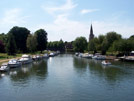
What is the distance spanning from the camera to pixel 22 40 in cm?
12056

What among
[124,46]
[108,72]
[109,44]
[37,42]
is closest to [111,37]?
[109,44]

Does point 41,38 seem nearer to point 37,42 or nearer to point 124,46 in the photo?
point 37,42

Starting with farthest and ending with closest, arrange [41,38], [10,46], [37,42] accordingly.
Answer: [41,38], [37,42], [10,46]

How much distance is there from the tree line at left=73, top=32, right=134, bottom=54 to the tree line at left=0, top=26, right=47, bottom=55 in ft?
114

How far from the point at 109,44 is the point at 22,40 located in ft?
176

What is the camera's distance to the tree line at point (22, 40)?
90500 millimetres

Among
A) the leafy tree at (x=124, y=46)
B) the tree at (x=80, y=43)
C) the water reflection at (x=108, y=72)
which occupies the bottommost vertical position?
the water reflection at (x=108, y=72)

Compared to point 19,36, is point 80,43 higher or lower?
lower

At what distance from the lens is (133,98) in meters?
27.6

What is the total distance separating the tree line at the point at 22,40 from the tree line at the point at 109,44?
1371 inches

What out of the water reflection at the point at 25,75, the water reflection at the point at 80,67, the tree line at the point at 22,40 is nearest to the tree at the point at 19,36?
the tree line at the point at 22,40

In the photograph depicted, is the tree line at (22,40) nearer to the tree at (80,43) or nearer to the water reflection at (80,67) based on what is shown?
the water reflection at (80,67)

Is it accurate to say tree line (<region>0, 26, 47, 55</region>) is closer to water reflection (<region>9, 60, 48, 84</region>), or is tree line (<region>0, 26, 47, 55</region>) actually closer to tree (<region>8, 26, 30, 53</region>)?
tree (<region>8, 26, 30, 53</region>)

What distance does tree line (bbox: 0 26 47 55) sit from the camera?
90500 mm
